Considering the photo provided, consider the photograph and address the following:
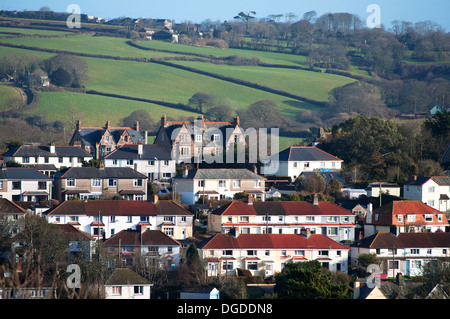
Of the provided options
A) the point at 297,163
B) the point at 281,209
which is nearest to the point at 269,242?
the point at 281,209

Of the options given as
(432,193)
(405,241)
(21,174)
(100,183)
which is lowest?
(405,241)

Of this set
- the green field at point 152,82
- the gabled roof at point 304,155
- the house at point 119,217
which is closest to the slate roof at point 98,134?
the gabled roof at point 304,155

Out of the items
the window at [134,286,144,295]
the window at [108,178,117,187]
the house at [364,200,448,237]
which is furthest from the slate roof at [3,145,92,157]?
the window at [134,286,144,295]

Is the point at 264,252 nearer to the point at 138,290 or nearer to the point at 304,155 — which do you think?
the point at 138,290

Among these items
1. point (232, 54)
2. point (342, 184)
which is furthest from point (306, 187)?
point (232, 54)

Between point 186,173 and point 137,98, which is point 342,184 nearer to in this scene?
point 186,173
